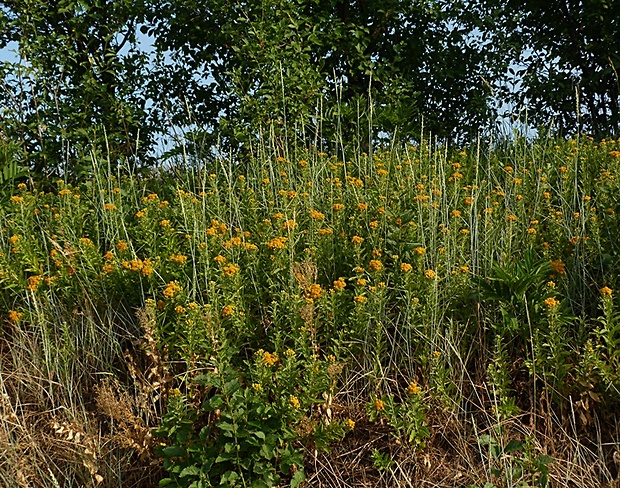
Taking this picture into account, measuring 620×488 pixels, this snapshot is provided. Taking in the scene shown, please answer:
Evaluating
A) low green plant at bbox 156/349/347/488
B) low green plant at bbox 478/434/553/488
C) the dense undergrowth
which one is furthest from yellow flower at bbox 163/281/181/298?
low green plant at bbox 478/434/553/488

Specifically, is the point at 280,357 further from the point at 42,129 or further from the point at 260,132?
the point at 42,129

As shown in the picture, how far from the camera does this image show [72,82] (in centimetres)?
604

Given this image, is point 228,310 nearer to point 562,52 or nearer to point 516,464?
point 516,464

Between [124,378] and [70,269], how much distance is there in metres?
0.67

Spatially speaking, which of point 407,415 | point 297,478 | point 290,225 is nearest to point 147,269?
point 290,225

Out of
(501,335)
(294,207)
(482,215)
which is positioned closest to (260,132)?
(294,207)

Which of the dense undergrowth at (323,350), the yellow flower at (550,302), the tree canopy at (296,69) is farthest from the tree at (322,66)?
the yellow flower at (550,302)

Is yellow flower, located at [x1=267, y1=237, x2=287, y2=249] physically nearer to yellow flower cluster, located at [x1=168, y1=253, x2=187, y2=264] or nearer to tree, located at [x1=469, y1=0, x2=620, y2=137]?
yellow flower cluster, located at [x1=168, y1=253, x2=187, y2=264]

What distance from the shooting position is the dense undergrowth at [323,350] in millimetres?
2877

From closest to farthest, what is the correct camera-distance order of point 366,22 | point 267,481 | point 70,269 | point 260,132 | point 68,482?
point 267,481 → point 68,482 → point 70,269 → point 260,132 → point 366,22

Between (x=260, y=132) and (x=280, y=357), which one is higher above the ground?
(x=260, y=132)

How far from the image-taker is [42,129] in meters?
5.73

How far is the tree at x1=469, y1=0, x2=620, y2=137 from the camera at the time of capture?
6.43 m

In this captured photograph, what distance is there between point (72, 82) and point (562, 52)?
437 cm
